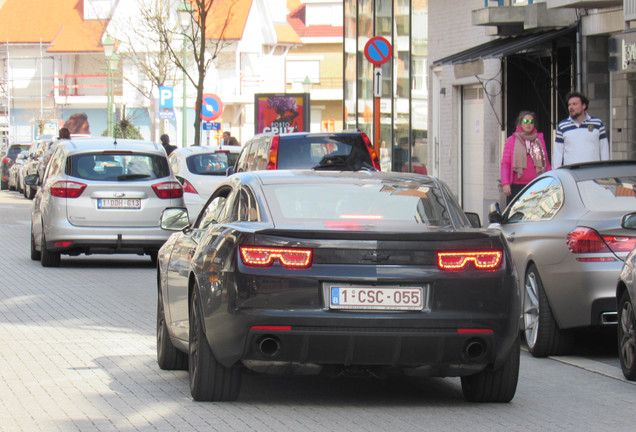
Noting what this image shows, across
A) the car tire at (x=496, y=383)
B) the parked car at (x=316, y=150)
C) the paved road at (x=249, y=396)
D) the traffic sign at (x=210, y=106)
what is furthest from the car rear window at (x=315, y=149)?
the traffic sign at (x=210, y=106)

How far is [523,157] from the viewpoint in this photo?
56.0 feet

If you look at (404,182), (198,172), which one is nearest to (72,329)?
(404,182)

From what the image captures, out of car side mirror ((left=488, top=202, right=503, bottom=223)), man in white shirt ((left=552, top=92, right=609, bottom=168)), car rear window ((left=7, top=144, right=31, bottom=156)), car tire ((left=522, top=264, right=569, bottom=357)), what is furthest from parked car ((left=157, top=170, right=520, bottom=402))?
car rear window ((left=7, top=144, right=31, bottom=156))

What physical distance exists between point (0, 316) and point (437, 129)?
1809 cm

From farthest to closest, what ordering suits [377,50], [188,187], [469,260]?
[188,187]
[377,50]
[469,260]

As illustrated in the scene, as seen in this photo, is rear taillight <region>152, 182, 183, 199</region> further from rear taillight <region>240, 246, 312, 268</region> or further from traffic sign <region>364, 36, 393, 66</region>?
rear taillight <region>240, 246, 312, 268</region>

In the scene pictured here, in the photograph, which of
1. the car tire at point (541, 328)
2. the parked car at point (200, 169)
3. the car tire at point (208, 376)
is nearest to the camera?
the car tire at point (208, 376)

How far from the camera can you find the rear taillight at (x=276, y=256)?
6926mm

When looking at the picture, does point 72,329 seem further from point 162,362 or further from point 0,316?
point 162,362

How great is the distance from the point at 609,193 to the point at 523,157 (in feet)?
23.7

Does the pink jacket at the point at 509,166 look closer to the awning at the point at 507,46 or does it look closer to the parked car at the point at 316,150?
the parked car at the point at 316,150

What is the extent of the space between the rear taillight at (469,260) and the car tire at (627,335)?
1.68 m

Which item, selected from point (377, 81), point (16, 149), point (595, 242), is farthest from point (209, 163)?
point (16, 149)

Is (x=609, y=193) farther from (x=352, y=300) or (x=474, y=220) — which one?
(x=352, y=300)
